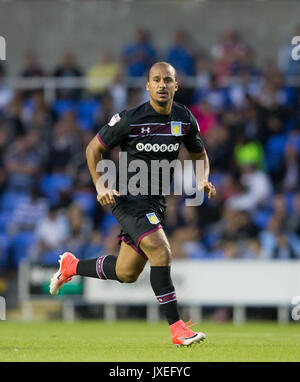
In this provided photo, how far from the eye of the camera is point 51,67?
19.7 m

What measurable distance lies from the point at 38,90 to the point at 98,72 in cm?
126

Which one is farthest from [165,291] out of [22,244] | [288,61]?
[288,61]

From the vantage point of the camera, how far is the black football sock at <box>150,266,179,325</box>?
25.7 feet

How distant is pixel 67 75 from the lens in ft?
59.8

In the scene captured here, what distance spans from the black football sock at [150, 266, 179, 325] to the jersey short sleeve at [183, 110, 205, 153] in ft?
4.54

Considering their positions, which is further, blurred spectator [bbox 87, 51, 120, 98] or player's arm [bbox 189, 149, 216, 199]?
blurred spectator [bbox 87, 51, 120, 98]

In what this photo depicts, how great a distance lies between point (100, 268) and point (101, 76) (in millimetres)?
10100

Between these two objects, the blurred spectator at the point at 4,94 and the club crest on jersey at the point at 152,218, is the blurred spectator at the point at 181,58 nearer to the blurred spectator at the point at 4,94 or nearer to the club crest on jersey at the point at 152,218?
the blurred spectator at the point at 4,94

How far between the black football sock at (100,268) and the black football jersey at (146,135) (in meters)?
0.85

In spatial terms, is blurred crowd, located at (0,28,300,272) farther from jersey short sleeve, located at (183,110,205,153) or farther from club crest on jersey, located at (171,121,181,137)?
club crest on jersey, located at (171,121,181,137)

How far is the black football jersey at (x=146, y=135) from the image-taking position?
8203 millimetres

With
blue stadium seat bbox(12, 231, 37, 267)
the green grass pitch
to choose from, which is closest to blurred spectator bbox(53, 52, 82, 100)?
blue stadium seat bbox(12, 231, 37, 267)
